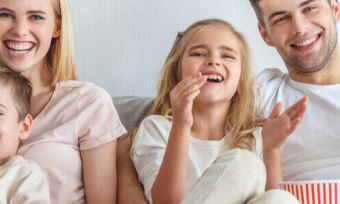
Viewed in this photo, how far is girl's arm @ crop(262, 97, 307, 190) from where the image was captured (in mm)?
1233

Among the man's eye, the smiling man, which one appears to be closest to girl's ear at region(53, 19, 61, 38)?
the smiling man

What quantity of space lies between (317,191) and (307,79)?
21.7 inches

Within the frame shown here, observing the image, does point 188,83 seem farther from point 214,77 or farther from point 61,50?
point 61,50

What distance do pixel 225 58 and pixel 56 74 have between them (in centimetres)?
45

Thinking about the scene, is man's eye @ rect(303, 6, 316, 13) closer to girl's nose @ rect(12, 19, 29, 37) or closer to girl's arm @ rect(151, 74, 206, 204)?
girl's arm @ rect(151, 74, 206, 204)

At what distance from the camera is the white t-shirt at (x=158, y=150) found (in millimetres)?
1374

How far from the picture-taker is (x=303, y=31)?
1.50m

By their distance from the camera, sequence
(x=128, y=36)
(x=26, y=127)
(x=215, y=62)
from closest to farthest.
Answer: (x=26, y=127) < (x=215, y=62) < (x=128, y=36)

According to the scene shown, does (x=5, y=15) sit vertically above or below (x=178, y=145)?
above

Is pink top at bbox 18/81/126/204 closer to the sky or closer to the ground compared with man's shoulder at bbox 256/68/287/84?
closer to the ground

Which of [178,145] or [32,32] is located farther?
[32,32]

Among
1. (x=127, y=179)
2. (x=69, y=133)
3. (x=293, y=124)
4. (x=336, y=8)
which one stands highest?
(x=336, y=8)

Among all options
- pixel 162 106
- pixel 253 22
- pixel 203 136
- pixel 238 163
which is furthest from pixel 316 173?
pixel 253 22

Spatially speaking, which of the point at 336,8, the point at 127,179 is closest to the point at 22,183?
the point at 127,179
